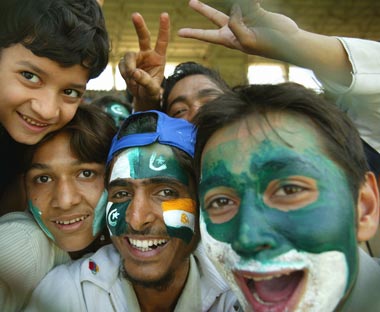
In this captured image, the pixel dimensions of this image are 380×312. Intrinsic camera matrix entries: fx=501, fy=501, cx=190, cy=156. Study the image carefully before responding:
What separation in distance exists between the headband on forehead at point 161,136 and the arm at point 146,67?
34cm

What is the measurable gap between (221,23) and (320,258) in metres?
0.87

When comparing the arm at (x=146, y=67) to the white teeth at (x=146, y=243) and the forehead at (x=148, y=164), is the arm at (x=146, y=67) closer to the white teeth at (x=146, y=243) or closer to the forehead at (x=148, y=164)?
the forehead at (x=148, y=164)

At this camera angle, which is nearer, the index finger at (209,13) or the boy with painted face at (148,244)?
the boy with painted face at (148,244)

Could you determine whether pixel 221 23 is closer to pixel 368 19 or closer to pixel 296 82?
pixel 296 82

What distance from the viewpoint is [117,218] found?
158 cm

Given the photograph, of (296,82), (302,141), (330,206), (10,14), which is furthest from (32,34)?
(330,206)

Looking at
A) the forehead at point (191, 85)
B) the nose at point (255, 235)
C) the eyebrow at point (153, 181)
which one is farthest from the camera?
the forehead at point (191, 85)

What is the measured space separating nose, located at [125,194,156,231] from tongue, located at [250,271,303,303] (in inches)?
18.1

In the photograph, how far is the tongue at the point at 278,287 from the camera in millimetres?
1131

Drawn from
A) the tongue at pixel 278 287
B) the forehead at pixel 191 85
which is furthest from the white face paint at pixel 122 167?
the forehead at pixel 191 85

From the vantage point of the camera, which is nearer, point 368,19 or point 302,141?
point 302,141

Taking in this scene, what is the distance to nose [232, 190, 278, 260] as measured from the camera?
42.7 inches

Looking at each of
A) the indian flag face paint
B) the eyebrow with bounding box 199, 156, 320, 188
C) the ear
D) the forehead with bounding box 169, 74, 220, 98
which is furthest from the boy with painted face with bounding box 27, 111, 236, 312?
the forehead with bounding box 169, 74, 220, 98

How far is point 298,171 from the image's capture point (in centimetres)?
115
